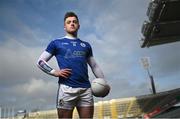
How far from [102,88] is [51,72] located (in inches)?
30.5

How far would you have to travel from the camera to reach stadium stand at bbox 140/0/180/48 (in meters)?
23.9

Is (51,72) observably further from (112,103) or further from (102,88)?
(112,103)

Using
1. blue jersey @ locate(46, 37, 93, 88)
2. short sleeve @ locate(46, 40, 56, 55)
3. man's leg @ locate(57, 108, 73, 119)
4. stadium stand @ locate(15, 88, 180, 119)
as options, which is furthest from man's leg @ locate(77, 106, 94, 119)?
stadium stand @ locate(15, 88, 180, 119)

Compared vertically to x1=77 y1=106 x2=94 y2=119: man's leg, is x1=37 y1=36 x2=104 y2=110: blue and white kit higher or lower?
higher

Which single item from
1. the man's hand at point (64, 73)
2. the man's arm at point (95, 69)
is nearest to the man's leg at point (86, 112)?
the man's hand at point (64, 73)

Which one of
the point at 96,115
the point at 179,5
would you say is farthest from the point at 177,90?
the point at 179,5

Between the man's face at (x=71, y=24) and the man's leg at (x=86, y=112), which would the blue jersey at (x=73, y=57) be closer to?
the man's face at (x=71, y=24)

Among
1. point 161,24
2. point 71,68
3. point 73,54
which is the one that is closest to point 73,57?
point 73,54

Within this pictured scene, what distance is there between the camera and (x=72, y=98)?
3793mm

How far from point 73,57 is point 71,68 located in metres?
0.16

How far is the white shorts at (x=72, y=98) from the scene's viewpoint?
3.78 m

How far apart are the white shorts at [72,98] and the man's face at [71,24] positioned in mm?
823

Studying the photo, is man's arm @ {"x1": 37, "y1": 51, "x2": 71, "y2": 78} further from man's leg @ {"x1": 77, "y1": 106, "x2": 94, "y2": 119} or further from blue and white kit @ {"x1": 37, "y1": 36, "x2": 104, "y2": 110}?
man's leg @ {"x1": 77, "y1": 106, "x2": 94, "y2": 119}

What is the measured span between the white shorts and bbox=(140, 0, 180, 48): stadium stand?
20.6 metres
